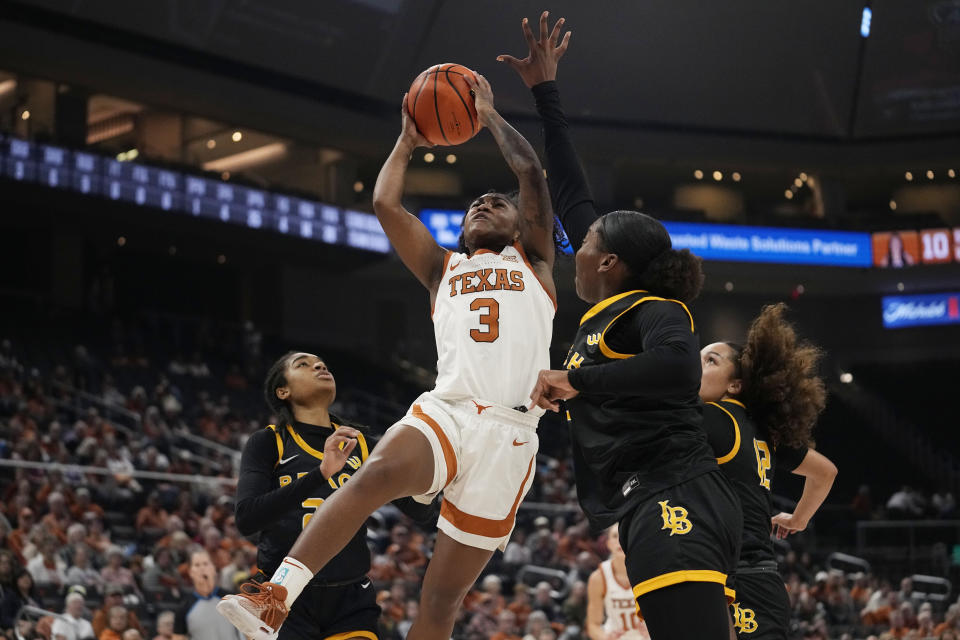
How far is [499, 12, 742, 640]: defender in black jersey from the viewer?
11.5ft

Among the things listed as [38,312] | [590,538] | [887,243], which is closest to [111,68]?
[38,312]

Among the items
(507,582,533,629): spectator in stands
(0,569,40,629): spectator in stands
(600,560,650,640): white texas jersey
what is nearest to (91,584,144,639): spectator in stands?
(0,569,40,629): spectator in stands

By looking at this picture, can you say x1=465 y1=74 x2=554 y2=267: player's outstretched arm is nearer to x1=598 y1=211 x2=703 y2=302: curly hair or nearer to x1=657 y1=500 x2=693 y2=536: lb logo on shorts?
x1=598 y1=211 x2=703 y2=302: curly hair

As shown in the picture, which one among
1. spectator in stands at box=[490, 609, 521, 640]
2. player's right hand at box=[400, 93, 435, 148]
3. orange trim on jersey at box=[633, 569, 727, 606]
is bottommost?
spectator in stands at box=[490, 609, 521, 640]

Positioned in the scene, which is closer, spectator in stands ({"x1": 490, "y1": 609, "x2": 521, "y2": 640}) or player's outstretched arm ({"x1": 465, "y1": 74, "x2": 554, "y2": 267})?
player's outstretched arm ({"x1": 465, "y1": 74, "x2": 554, "y2": 267})

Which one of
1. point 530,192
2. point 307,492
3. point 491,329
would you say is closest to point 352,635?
point 307,492

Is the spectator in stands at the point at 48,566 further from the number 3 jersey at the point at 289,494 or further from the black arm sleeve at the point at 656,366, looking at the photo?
the black arm sleeve at the point at 656,366

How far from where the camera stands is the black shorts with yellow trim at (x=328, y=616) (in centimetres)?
470

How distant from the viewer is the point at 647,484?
12.1 feet

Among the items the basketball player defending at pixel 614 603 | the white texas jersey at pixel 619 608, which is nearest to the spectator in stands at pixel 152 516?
the basketball player defending at pixel 614 603

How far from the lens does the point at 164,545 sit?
10.8 metres

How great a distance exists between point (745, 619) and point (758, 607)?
0.07 meters

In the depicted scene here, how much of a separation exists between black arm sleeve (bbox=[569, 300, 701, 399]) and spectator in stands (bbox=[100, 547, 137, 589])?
750 cm

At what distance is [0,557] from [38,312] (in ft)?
45.3
